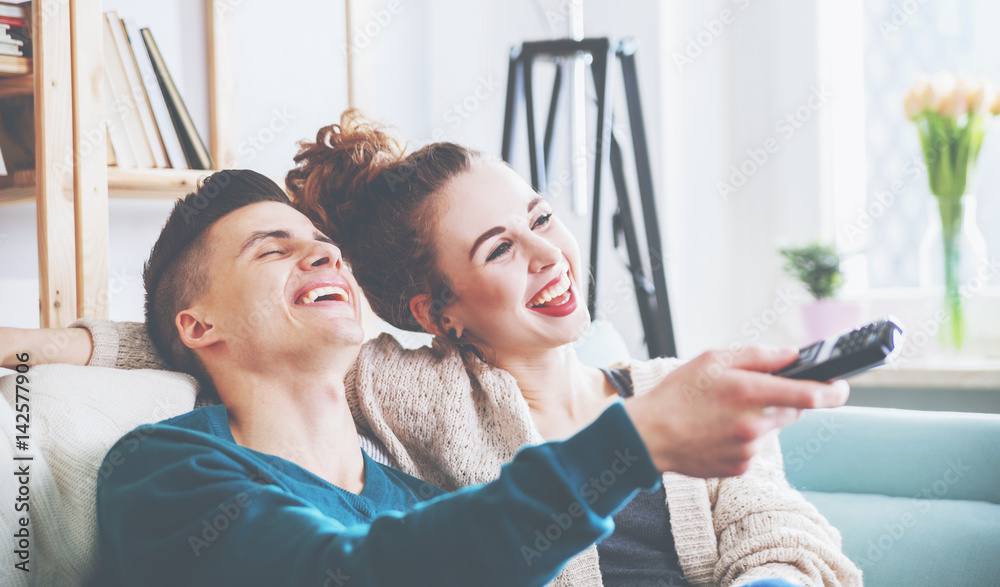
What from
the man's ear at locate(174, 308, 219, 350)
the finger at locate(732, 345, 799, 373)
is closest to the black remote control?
the finger at locate(732, 345, 799, 373)

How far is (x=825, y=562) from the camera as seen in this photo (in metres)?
1.13

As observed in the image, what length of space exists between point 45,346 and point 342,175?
55cm

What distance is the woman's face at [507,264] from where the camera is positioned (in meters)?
1.30

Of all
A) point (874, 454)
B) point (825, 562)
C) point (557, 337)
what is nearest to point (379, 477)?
point (557, 337)

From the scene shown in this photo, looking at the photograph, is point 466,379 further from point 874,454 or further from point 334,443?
point 874,454

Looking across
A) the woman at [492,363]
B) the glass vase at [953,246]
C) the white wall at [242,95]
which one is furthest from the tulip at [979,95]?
the white wall at [242,95]

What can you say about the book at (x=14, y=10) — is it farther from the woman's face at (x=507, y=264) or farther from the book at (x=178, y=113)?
the woman's face at (x=507, y=264)

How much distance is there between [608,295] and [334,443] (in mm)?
1865

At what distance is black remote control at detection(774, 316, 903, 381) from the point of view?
25.3 inches

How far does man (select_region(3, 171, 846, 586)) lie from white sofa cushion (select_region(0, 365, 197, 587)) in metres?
0.04

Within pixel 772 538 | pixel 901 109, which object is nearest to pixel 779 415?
pixel 772 538

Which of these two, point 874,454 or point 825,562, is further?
point 874,454

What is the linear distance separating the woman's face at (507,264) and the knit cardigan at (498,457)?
0.26 ft

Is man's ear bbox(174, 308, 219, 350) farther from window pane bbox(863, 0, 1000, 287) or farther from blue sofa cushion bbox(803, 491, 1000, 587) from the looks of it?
window pane bbox(863, 0, 1000, 287)
